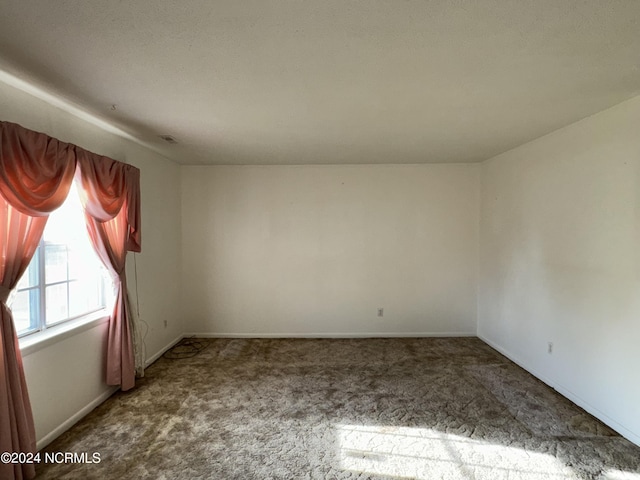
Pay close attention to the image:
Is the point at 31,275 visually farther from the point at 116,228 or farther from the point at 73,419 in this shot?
the point at 73,419

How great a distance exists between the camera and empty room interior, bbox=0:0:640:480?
5.20 feet

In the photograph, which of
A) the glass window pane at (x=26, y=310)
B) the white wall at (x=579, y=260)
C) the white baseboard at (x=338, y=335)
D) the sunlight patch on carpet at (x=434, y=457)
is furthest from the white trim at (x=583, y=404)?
the glass window pane at (x=26, y=310)

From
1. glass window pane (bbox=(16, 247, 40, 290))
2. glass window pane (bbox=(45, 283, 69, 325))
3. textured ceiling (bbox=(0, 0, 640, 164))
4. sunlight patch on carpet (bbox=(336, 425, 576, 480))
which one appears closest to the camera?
textured ceiling (bbox=(0, 0, 640, 164))

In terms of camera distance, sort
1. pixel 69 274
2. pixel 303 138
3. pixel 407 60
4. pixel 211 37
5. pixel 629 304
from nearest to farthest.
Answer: pixel 211 37 → pixel 407 60 → pixel 629 304 → pixel 69 274 → pixel 303 138

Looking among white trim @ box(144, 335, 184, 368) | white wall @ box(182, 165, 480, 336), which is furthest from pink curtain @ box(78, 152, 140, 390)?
white wall @ box(182, 165, 480, 336)

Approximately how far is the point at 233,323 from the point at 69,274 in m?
2.33

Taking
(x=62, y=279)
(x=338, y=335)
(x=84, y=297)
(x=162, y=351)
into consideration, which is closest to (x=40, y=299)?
(x=62, y=279)

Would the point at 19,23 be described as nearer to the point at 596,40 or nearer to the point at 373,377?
the point at 596,40

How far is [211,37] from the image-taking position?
1.49m

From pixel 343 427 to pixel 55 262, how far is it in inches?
104

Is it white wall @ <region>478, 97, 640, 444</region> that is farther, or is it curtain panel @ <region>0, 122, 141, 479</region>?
white wall @ <region>478, 97, 640, 444</region>

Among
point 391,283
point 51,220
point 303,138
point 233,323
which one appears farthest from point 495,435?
point 51,220

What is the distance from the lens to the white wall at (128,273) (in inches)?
84.2

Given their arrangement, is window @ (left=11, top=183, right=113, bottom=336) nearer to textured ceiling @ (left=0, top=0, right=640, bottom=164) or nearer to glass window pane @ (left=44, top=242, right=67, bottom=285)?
glass window pane @ (left=44, top=242, right=67, bottom=285)
